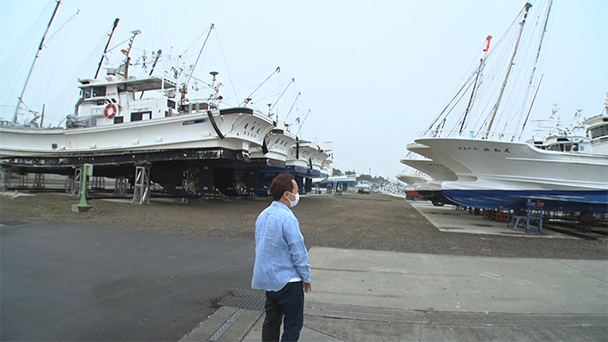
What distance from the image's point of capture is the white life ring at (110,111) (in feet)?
59.1

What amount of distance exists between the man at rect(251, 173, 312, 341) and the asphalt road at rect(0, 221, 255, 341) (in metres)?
1.34

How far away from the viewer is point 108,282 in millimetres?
4836

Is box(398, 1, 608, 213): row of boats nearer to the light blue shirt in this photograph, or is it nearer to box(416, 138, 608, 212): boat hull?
box(416, 138, 608, 212): boat hull

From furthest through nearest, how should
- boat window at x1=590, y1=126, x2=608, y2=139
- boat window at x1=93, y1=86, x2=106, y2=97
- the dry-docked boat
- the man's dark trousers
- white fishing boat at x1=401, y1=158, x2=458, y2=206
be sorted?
the dry-docked boat
white fishing boat at x1=401, y1=158, x2=458, y2=206
boat window at x1=93, y1=86, x2=106, y2=97
boat window at x1=590, y1=126, x2=608, y2=139
the man's dark trousers

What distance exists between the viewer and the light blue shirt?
2.68 meters

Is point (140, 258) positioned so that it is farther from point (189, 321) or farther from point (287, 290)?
point (287, 290)

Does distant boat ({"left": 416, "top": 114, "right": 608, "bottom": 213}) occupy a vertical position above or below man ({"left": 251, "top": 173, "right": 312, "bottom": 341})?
above

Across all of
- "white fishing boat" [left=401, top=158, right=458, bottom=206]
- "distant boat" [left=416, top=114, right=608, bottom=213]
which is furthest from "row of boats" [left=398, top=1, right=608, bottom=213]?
"white fishing boat" [left=401, top=158, right=458, bottom=206]

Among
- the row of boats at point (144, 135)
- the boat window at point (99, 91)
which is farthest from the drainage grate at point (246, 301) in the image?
the boat window at point (99, 91)

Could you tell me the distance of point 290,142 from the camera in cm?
2639

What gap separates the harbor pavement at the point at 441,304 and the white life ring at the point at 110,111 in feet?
53.4

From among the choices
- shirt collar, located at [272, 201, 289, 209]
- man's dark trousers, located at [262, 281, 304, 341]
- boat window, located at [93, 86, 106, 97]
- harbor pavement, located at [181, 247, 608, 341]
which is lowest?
harbor pavement, located at [181, 247, 608, 341]

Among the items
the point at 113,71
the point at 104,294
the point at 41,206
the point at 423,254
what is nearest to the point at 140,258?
the point at 104,294

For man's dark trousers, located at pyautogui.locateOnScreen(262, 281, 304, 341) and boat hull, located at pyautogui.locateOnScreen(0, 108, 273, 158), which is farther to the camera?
boat hull, located at pyautogui.locateOnScreen(0, 108, 273, 158)
